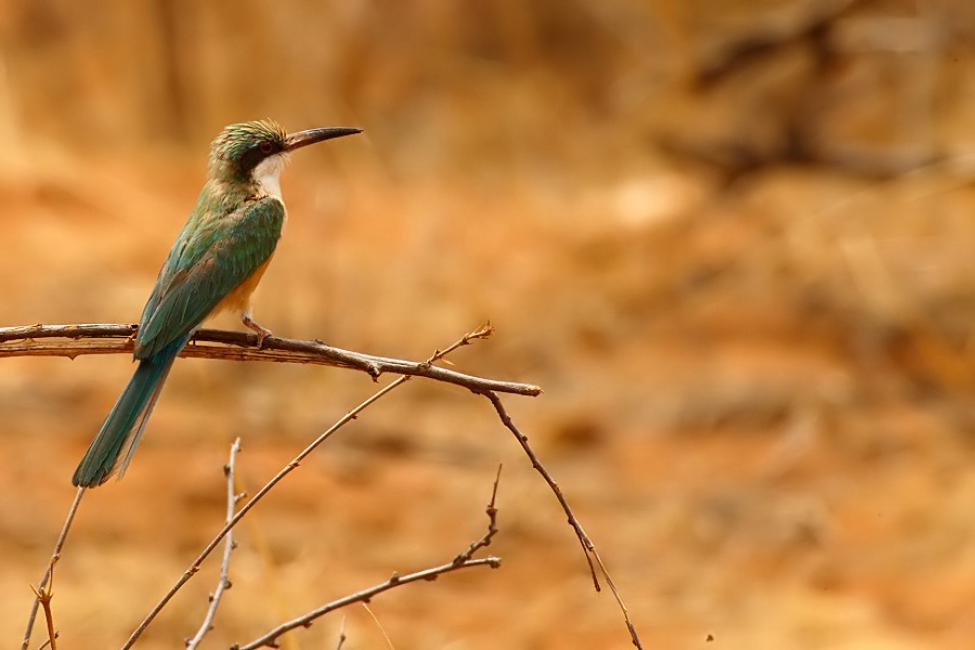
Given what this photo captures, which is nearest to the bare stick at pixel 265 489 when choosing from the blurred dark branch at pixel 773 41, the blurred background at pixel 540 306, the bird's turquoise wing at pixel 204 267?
the bird's turquoise wing at pixel 204 267

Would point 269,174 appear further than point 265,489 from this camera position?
Yes

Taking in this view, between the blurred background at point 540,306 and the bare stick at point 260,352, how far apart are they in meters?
1.93

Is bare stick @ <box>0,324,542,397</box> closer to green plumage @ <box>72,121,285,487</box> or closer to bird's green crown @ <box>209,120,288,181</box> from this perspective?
green plumage @ <box>72,121,285,487</box>

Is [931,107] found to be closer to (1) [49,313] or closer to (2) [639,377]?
(2) [639,377]

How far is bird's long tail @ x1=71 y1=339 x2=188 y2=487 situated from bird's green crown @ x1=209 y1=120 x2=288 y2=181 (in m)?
0.76

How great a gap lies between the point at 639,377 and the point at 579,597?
2179mm

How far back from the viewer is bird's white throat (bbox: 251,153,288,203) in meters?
3.64

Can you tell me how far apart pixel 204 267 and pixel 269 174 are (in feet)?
1.57

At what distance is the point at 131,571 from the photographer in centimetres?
578

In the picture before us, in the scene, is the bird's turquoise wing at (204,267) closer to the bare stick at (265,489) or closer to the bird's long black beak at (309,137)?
the bird's long black beak at (309,137)

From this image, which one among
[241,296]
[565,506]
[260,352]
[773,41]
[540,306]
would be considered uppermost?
[773,41]

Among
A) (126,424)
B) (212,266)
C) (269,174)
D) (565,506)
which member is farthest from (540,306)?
(565,506)

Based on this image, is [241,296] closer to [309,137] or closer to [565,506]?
[309,137]

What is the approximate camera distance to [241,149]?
3617 millimetres
